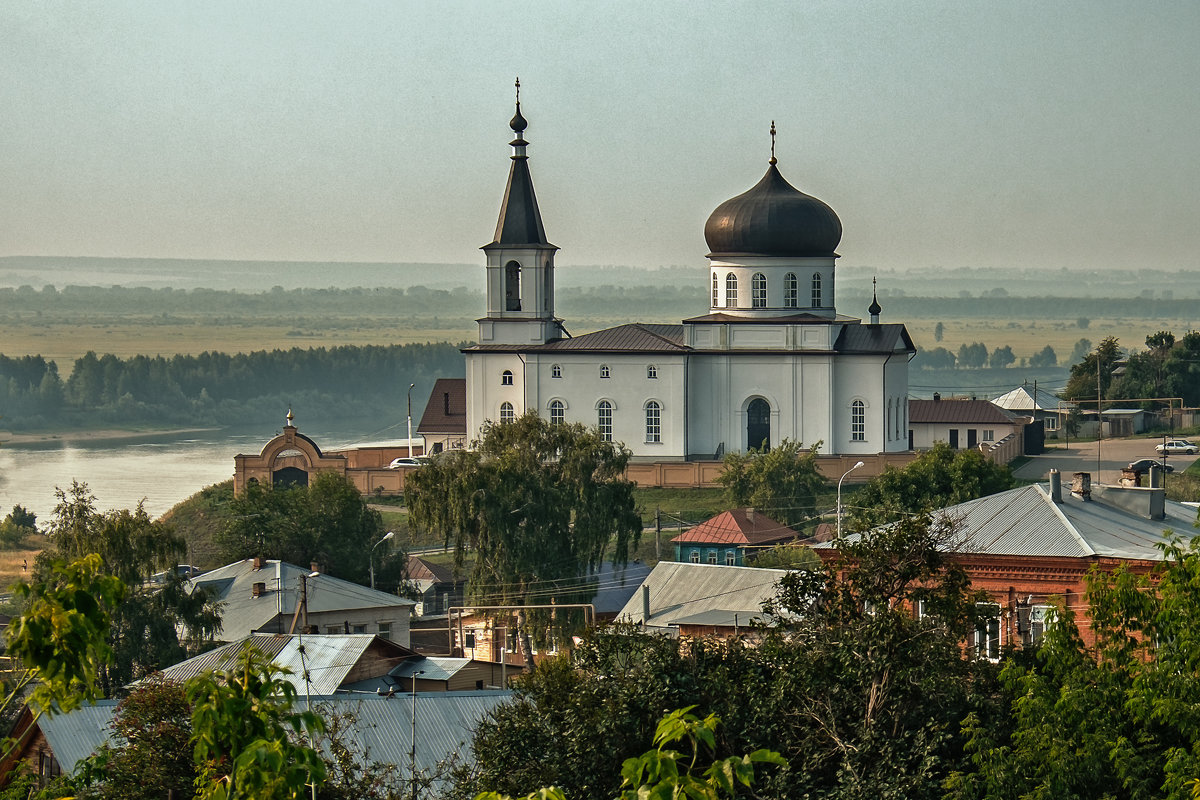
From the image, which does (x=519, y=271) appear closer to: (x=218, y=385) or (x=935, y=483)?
(x=935, y=483)

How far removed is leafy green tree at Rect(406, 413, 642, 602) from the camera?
28750mm

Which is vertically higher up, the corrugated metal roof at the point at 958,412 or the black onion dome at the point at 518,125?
the black onion dome at the point at 518,125

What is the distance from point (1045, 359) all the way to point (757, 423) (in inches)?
4377

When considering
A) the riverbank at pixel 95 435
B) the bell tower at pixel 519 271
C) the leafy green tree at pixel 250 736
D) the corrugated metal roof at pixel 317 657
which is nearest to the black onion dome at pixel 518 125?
the bell tower at pixel 519 271

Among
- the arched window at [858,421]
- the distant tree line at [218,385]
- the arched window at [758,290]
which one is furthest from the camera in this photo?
the distant tree line at [218,385]

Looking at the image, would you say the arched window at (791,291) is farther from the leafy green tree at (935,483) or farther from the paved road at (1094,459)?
the leafy green tree at (935,483)

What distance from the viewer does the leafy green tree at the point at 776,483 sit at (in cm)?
3541

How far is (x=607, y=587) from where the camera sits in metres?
29.4

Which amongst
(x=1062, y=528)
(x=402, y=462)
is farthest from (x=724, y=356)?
(x=1062, y=528)

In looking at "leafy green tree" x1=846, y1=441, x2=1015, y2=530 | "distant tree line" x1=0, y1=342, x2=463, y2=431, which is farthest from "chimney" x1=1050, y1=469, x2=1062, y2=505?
"distant tree line" x1=0, y1=342, x2=463, y2=431

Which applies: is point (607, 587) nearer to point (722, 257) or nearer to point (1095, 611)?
point (722, 257)

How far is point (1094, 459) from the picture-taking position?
4278 centimetres

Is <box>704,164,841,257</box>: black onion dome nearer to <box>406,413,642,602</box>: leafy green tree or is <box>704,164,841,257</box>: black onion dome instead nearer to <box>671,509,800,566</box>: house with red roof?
<box>671,509,800,566</box>: house with red roof

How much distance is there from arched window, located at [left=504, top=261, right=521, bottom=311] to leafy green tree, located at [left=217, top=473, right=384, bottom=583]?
10451 millimetres
